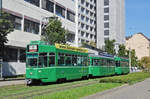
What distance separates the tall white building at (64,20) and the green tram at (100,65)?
790 centimetres

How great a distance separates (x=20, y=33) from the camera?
3841cm

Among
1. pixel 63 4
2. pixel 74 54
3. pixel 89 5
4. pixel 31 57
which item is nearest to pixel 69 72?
pixel 74 54

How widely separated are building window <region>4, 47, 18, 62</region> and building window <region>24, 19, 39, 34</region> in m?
4.16

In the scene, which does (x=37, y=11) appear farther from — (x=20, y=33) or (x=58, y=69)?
(x=58, y=69)

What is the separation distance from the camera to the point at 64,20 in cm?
5278

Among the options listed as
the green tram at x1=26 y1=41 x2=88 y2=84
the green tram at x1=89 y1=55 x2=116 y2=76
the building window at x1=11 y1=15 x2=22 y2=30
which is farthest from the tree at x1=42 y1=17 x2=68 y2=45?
the green tram at x1=26 y1=41 x2=88 y2=84

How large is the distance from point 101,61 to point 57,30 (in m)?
8.18

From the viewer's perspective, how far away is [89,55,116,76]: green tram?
29.5 meters

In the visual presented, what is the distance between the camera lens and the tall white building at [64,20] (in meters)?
37.3

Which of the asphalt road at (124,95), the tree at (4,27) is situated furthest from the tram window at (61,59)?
the tree at (4,27)

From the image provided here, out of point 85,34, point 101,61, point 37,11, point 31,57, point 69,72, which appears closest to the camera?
point 31,57

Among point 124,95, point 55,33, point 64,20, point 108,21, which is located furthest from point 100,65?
point 108,21

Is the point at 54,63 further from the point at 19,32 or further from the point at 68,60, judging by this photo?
the point at 19,32

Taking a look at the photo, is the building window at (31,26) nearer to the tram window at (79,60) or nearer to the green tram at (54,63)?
the green tram at (54,63)
